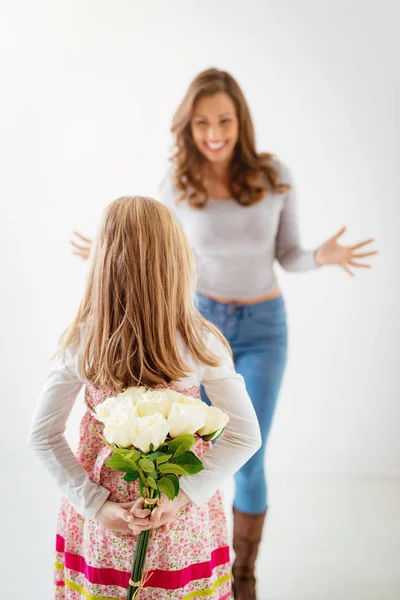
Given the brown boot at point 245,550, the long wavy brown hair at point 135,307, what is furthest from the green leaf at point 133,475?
the brown boot at point 245,550

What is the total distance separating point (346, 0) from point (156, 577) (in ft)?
7.49

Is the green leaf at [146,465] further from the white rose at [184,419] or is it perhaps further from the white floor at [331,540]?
the white floor at [331,540]

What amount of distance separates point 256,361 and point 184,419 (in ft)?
3.25

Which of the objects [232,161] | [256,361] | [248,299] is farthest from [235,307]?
[232,161]

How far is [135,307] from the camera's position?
1.26 meters

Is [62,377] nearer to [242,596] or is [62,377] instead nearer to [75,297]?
[242,596]

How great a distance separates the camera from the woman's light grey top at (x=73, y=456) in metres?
1.28

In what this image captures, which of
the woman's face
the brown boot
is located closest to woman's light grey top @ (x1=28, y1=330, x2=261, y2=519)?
the brown boot

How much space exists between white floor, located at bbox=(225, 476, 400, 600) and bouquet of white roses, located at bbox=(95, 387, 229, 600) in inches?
47.8

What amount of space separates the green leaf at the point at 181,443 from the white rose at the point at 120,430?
7 centimetres

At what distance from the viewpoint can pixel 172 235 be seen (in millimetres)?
1297

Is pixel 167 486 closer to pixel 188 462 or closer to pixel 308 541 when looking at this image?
pixel 188 462

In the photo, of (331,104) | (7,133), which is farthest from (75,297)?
(331,104)

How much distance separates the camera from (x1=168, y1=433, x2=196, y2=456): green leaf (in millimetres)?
1054
